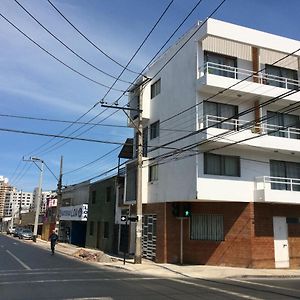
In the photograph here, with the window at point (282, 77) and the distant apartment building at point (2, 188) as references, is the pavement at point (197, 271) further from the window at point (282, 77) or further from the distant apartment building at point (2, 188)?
the distant apartment building at point (2, 188)

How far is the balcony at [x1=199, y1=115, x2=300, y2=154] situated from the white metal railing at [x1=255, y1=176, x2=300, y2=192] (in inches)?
69.5

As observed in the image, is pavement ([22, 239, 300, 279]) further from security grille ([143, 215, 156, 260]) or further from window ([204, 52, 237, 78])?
window ([204, 52, 237, 78])

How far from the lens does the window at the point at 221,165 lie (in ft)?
83.4

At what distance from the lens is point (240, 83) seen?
25.5 m

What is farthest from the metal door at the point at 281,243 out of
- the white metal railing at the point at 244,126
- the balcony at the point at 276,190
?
the white metal railing at the point at 244,126

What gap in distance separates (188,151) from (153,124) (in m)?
5.62

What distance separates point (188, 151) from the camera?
84.4 feet

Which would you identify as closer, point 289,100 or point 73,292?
point 73,292

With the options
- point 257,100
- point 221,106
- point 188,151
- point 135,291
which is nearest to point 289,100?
point 257,100

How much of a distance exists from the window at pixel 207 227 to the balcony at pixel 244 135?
4.51 metres

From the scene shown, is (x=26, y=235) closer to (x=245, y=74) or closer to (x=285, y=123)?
(x=285, y=123)

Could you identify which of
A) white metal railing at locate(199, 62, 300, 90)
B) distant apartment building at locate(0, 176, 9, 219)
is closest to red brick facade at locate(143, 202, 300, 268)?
white metal railing at locate(199, 62, 300, 90)

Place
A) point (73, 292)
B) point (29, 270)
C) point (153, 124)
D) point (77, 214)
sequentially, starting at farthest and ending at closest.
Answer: point (77, 214) < point (153, 124) < point (29, 270) < point (73, 292)

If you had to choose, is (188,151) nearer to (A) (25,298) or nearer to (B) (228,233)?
(B) (228,233)
